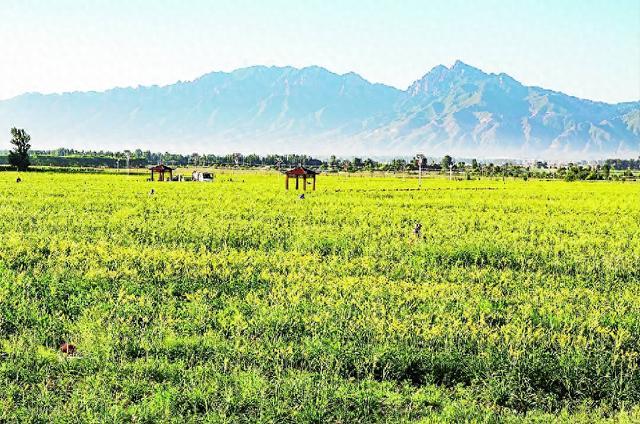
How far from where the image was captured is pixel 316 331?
36.4 feet

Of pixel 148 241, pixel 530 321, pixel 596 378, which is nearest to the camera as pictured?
pixel 596 378

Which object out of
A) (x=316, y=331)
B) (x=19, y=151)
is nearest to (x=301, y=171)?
(x=316, y=331)

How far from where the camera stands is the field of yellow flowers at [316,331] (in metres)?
8.48

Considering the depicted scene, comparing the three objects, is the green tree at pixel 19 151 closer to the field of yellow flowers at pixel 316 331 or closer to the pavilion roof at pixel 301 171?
the pavilion roof at pixel 301 171

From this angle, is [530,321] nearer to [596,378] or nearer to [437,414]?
[596,378]

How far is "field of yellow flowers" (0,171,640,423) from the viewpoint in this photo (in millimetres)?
8477

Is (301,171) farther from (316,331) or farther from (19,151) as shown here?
(19,151)

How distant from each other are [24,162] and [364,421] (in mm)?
109254

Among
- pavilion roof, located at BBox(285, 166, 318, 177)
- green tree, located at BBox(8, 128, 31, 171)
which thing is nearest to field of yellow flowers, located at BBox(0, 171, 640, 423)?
pavilion roof, located at BBox(285, 166, 318, 177)

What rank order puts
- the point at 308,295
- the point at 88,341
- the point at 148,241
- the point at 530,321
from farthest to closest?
the point at 148,241
the point at 308,295
the point at 530,321
the point at 88,341

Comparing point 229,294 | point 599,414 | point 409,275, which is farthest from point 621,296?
point 229,294

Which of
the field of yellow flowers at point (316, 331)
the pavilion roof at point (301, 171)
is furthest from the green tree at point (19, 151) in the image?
the field of yellow flowers at point (316, 331)

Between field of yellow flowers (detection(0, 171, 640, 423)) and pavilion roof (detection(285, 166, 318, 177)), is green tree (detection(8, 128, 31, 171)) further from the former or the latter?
field of yellow flowers (detection(0, 171, 640, 423))

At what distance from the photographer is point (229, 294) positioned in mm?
14000
